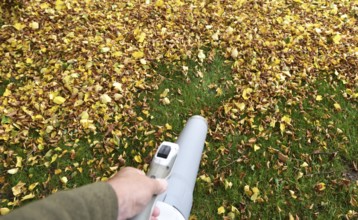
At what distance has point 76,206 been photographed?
1.28 m

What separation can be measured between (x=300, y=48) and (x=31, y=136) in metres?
3.52

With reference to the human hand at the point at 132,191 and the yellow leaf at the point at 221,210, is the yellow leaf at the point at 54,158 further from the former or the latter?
the human hand at the point at 132,191

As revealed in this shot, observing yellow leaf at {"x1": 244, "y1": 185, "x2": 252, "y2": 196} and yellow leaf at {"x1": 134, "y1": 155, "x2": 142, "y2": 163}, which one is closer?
yellow leaf at {"x1": 244, "y1": 185, "x2": 252, "y2": 196}

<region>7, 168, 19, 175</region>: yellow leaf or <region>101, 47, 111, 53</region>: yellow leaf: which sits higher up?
<region>101, 47, 111, 53</region>: yellow leaf

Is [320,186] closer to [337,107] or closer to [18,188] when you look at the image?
[337,107]

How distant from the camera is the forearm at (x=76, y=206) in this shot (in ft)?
3.93

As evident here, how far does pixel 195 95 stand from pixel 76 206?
11.3ft

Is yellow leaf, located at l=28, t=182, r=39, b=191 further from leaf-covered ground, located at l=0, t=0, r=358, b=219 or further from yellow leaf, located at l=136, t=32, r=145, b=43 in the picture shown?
yellow leaf, located at l=136, t=32, r=145, b=43

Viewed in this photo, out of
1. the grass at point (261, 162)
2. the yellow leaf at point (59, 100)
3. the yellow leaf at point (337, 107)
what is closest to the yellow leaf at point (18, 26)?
the grass at point (261, 162)

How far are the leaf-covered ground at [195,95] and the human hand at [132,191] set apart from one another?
2.03 meters

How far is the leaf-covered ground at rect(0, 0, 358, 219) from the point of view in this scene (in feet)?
12.6

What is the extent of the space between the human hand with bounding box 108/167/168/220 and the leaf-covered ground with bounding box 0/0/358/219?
79.9 inches

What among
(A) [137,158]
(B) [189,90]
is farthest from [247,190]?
(B) [189,90]

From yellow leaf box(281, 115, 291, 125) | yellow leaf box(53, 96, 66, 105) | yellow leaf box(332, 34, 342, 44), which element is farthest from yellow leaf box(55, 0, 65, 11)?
yellow leaf box(332, 34, 342, 44)
